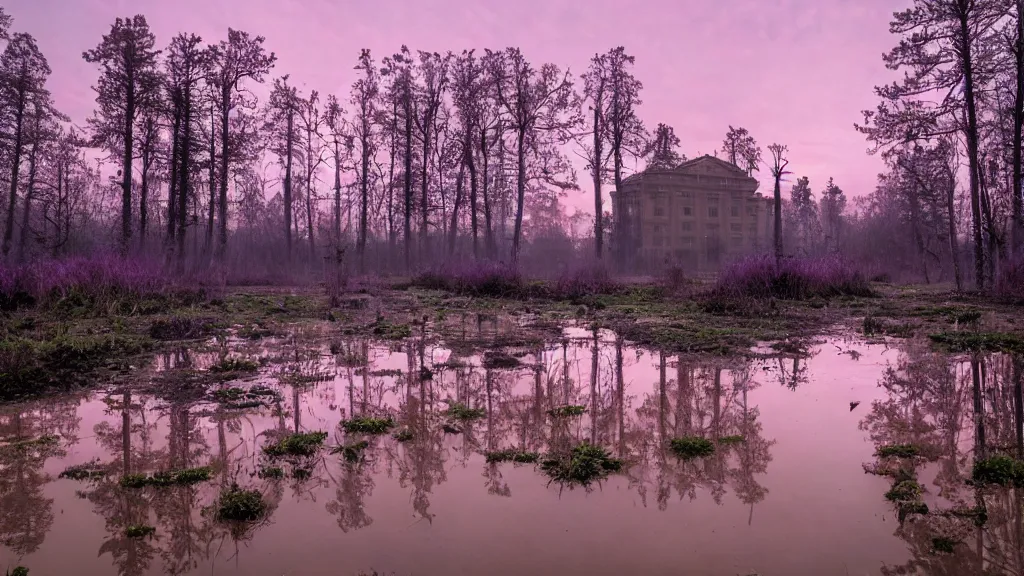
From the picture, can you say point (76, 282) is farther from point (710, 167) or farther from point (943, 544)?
point (710, 167)

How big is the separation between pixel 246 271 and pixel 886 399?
23.5m

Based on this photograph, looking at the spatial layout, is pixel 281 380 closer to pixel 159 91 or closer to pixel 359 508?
pixel 359 508

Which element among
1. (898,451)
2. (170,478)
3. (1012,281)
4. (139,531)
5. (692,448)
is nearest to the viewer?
(139,531)

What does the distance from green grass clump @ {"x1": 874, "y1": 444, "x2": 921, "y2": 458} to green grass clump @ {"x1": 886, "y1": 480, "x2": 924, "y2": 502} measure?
1.87 ft

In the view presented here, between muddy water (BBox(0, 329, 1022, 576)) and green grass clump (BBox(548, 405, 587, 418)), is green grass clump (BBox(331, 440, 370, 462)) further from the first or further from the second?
green grass clump (BBox(548, 405, 587, 418))

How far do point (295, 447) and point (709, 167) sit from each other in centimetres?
5498

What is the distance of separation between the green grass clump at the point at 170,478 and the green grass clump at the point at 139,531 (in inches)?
22.5

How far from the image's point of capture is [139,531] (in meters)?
2.71

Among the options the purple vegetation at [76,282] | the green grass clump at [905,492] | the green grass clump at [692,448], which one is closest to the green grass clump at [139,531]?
the green grass clump at [692,448]

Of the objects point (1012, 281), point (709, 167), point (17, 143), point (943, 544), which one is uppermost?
point (709, 167)

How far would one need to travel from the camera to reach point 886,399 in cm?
494

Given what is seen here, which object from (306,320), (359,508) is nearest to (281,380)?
(359,508)

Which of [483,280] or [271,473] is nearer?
[271,473]

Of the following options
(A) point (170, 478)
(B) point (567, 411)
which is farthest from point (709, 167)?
(A) point (170, 478)
